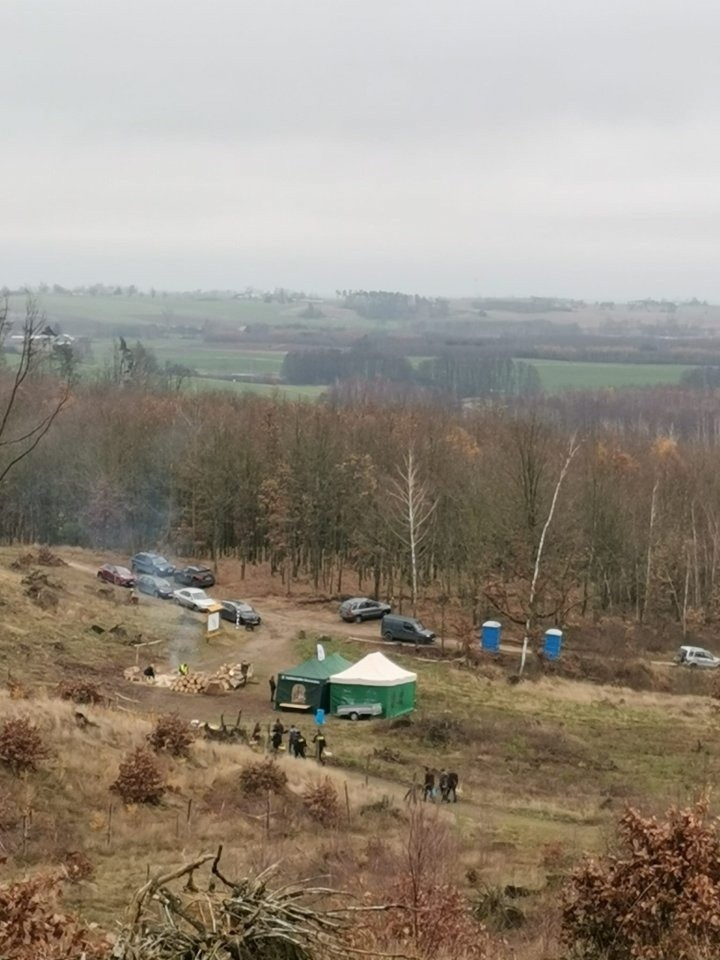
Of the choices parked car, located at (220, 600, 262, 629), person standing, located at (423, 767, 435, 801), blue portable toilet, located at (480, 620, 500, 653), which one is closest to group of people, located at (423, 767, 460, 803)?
person standing, located at (423, 767, 435, 801)

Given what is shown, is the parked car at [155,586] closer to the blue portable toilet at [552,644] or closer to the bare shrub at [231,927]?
the blue portable toilet at [552,644]

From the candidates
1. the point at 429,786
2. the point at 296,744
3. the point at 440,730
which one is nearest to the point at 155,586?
the point at 440,730

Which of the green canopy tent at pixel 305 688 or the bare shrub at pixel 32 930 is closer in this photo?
the bare shrub at pixel 32 930

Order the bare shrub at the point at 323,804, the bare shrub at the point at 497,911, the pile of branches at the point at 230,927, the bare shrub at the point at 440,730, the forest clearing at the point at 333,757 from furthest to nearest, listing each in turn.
→ 1. the bare shrub at the point at 440,730
2. the bare shrub at the point at 323,804
3. the forest clearing at the point at 333,757
4. the bare shrub at the point at 497,911
5. the pile of branches at the point at 230,927

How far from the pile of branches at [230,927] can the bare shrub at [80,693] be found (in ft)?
59.6

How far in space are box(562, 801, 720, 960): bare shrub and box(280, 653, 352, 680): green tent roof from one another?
60.4 feet

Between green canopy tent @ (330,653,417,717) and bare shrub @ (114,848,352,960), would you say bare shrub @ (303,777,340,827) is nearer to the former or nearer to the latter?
green canopy tent @ (330,653,417,717)

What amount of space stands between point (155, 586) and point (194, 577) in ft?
10.4

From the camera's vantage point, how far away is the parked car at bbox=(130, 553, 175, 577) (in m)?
43.2

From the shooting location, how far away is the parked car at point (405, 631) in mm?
36375

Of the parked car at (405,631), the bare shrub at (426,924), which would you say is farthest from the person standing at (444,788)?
the parked car at (405,631)

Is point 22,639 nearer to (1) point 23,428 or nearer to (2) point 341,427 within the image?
(1) point 23,428

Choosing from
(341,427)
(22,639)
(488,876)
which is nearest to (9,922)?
(488,876)

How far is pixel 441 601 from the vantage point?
4300 cm
